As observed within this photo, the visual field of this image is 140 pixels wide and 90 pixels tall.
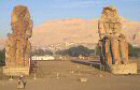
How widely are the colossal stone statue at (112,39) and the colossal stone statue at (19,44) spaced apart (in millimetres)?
6178

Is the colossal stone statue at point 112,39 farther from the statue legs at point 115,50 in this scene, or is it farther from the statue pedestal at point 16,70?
the statue pedestal at point 16,70

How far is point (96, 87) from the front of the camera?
813 inches

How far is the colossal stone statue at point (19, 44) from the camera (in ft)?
99.8

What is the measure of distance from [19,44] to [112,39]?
22.8ft

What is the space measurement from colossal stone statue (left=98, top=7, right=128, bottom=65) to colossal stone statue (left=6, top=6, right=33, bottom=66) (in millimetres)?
6178

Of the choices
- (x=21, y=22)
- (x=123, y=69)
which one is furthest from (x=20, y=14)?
(x=123, y=69)

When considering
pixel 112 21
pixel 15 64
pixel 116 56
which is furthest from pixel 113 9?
pixel 15 64

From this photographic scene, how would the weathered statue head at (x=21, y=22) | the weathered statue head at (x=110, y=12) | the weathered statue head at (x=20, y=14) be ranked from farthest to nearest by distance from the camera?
the weathered statue head at (x=110, y=12)
the weathered statue head at (x=20, y=14)
the weathered statue head at (x=21, y=22)

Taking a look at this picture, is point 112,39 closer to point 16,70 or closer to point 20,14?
point 20,14

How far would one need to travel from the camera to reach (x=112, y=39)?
3222 centimetres

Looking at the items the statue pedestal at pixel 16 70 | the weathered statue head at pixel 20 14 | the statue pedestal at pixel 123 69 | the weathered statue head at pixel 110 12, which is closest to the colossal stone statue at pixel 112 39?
the weathered statue head at pixel 110 12

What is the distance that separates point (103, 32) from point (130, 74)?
6054 millimetres

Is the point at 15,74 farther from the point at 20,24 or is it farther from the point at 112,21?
the point at 112,21

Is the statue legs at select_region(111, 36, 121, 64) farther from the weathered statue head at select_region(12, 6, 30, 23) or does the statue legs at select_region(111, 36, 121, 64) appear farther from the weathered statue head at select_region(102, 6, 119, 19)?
the weathered statue head at select_region(12, 6, 30, 23)
